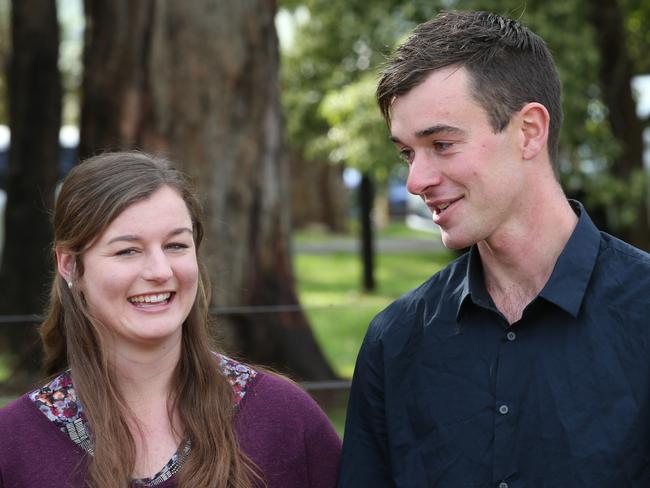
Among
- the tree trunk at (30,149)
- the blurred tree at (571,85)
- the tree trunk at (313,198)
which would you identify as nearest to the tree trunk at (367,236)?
the blurred tree at (571,85)

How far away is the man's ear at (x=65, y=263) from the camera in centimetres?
323

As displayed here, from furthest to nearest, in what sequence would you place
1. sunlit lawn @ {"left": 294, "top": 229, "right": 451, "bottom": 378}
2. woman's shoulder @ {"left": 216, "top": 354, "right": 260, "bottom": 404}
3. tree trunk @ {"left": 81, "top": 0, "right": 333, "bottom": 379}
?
sunlit lawn @ {"left": 294, "top": 229, "right": 451, "bottom": 378}, tree trunk @ {"left": 81, "top": 0, "right": 333, "bottom": 379}, woman's shoulder @ {"left": 216, "top": 354, "right": 260, "bottom": 404}

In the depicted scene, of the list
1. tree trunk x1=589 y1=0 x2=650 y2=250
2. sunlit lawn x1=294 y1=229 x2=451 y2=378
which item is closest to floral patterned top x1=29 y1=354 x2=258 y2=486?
sunlit lawn x1=294 y1=229 x2=451 y2=378

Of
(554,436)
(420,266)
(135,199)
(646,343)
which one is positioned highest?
(135,199)

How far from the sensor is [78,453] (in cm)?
309

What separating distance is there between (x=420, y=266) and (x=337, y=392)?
12574 millimetres

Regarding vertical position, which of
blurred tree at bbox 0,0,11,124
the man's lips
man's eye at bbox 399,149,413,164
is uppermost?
blurred tree at bbox 0,0,11,124

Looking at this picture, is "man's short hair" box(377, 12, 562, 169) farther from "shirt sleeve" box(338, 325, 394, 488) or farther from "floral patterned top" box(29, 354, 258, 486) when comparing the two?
"floral patterned top" box(29, 354, 258, 486)

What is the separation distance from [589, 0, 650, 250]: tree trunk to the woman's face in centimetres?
1242

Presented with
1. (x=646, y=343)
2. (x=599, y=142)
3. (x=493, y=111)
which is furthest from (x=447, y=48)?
(x=599, y=142)

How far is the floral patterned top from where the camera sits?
3.10 metres

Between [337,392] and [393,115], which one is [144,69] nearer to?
[337,392]

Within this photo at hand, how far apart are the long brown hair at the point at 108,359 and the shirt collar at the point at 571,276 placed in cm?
77

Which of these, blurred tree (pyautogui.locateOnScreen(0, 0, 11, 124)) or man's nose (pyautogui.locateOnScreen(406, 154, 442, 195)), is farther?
blurred tree (pyautogui.locateOnScreen(0, 0, 11, 124))
